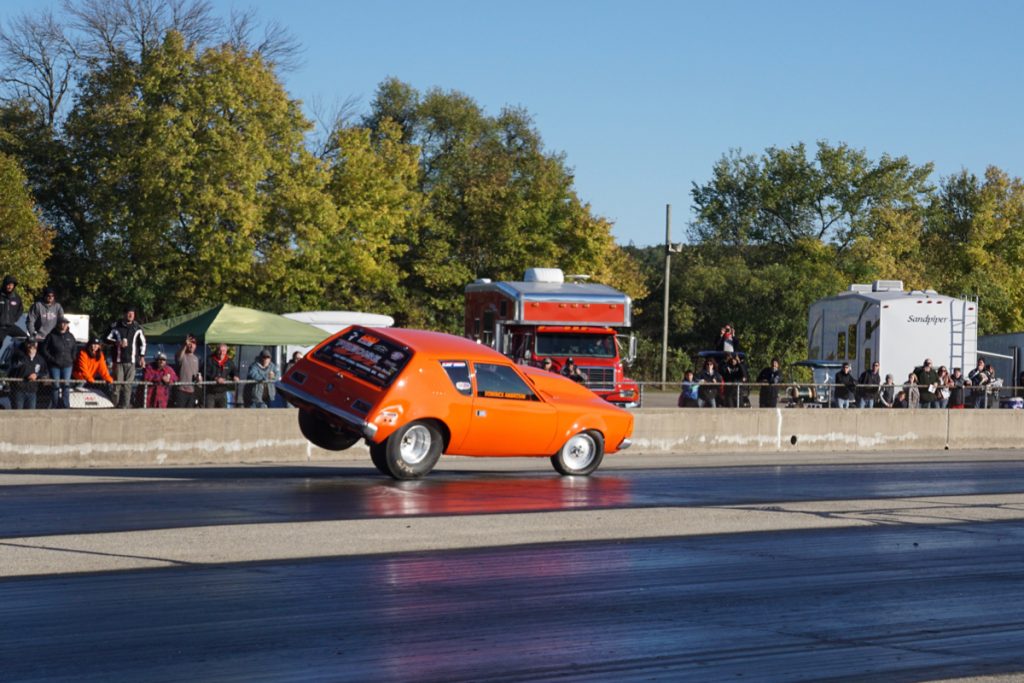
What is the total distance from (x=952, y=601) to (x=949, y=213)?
284ft

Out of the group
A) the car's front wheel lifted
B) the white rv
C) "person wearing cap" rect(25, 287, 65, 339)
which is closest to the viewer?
the car's front wheel lifted

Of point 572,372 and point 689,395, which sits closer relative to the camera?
point 689,395

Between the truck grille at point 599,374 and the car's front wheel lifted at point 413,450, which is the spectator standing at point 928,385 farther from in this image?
the car's front wheel lifted at point 413,450

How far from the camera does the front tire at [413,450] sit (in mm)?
17453

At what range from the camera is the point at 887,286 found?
37406mm

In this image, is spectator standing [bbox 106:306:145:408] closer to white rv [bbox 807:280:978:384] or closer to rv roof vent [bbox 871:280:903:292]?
white rv [bbox 807:280:978:384]

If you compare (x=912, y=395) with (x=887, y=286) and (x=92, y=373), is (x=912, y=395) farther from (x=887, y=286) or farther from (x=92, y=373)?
(x=92, y=373)

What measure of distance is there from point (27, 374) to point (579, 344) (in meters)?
14.3

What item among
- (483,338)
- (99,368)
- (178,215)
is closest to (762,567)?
(99,368)

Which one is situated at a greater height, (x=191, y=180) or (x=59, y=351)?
(x=191, y=180)

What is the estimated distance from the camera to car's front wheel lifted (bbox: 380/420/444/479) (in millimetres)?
17453

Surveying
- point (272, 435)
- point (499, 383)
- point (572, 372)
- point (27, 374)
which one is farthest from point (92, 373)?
point (572, 372)

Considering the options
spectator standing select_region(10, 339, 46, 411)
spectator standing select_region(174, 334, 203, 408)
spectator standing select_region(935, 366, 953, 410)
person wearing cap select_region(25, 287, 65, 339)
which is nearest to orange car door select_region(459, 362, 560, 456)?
spectator standing select_region(174, 334, 203, 408)

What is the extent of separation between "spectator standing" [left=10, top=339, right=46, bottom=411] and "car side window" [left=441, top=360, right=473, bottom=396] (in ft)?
19.0
